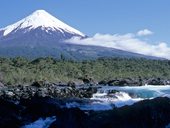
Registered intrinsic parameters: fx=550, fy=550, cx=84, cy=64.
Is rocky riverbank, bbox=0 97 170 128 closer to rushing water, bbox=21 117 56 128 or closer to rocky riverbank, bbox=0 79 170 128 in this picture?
rocky riverbank, bbox=0 79 170 128

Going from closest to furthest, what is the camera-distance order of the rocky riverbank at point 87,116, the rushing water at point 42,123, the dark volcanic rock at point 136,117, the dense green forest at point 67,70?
the dark volcanic rock at point 136,117
the rocky riverbank at point 87,116
the rushing water at point 42,123
the dense green forest at point 67,70

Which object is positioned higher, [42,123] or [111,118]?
[111,118]

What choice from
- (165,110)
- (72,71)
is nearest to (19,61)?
(72,71)

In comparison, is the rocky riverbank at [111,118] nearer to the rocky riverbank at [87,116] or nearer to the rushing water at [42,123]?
the rocky riverbank at [87,116]

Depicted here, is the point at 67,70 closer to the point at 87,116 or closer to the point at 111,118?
the point at 87,116

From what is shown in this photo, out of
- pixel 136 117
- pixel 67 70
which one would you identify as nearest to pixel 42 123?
pixel 136 117

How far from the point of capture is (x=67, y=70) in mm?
125250

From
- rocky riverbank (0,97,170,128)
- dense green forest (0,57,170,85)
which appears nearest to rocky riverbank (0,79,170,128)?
rocky riverbank (0,97,170,128)

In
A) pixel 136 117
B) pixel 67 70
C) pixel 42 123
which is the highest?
pixel 136 117

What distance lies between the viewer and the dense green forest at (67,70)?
107988 mm

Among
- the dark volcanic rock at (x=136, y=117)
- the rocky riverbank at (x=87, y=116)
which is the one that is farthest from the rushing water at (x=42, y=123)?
the dark volcanic rock at (x=136, y=117)

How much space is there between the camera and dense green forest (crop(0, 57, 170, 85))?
108 meters

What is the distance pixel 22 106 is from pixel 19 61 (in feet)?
275

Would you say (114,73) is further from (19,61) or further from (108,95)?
(108,95)
